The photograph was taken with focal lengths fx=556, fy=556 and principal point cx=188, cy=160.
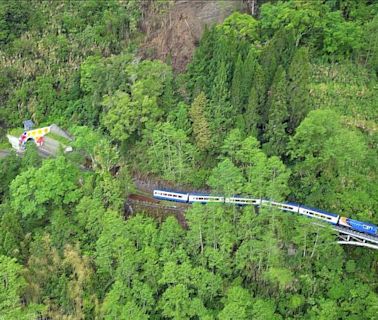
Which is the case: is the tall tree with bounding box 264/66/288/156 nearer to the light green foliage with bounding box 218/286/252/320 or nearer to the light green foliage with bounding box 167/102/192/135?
the light green foliage with bounding box 167/102/192/135

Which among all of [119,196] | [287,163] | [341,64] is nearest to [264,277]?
[287,163]

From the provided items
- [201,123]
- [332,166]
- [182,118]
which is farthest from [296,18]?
[332,166]

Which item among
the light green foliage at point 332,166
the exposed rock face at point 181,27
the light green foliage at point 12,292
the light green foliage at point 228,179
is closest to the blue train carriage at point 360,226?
the light green foliage at point 332,166

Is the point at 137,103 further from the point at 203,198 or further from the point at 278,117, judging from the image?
the point at 278,117

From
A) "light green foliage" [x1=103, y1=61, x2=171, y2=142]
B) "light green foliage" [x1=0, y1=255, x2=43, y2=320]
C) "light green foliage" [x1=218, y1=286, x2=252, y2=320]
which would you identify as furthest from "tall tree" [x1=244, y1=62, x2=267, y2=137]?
"light green foliage" [x1=0, y1=255, x2=43, y2=320]

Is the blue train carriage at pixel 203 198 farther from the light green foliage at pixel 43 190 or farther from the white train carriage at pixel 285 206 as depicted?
the light green foliage at pixel 43 190

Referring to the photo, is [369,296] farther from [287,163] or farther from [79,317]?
[79,317]

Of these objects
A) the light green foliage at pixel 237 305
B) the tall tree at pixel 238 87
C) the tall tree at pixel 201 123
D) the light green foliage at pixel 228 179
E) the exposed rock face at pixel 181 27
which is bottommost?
the light green foliage at pixel 237 305
